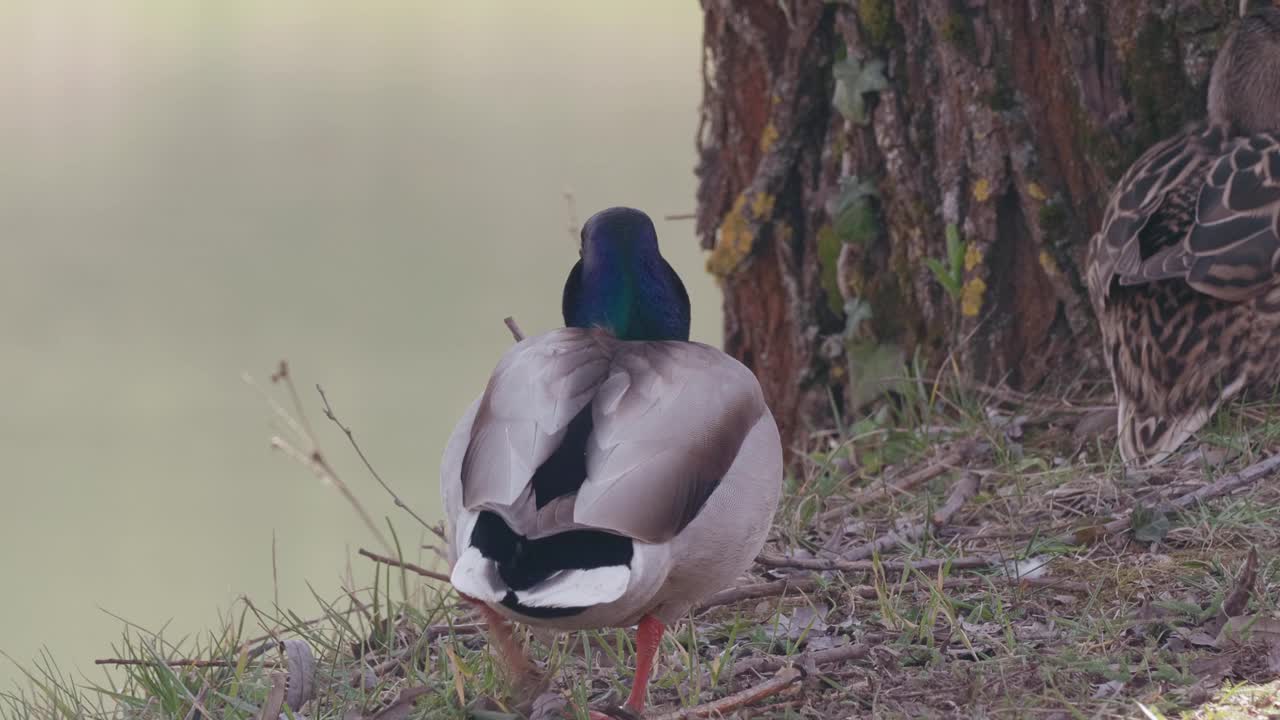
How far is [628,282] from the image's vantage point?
11.1 ft

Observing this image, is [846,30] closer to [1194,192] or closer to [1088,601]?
[1194,192]

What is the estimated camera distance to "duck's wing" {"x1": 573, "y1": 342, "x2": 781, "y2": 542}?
2.44 meters

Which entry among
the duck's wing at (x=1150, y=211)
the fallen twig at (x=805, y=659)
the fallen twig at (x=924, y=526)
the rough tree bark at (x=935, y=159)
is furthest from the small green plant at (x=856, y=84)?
the fallen twig at (x=805, y=659)

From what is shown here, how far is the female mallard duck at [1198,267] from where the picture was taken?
155 inches

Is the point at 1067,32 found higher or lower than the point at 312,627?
higher

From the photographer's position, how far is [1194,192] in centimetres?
407

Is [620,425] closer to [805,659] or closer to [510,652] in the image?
[510,652]

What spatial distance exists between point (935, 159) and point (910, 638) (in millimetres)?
2068

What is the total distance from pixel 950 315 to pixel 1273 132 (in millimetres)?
1070

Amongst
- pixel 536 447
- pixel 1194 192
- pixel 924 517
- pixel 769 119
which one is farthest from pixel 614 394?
pixel 769 119

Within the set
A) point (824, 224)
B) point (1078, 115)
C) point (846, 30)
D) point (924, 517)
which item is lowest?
point (924, 517)

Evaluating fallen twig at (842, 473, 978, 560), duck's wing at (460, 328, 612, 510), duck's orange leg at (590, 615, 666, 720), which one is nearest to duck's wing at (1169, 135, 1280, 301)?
fallen twig at (842, 473, 978, 560)

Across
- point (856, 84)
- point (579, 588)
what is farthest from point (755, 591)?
point (856, 84)

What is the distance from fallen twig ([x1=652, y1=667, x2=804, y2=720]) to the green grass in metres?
0.04
